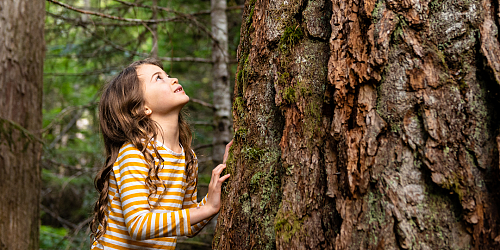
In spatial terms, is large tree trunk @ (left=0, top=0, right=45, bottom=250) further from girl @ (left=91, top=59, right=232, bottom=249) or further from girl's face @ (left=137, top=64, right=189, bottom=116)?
girl's face @ (left=137, top=64, right=189, bottom=116)

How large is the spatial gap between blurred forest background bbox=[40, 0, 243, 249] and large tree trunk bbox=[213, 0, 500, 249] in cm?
272

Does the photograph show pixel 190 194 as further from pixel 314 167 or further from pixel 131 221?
pixel 314 167

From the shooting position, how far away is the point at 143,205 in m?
1.86

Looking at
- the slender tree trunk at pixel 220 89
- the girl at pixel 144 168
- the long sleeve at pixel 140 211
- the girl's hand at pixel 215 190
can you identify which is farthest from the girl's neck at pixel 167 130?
the slender tree trunk at pixel 220 89

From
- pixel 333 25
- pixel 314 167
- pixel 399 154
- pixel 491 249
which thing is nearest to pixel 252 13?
pixel 333 25

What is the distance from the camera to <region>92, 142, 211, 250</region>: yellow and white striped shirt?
70.0 inches

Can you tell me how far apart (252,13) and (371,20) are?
0.64m

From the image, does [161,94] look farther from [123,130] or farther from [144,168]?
[144,168]

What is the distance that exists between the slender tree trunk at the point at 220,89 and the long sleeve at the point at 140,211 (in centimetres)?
328

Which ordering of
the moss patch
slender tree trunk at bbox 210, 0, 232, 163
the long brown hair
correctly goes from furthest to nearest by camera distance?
slender tree trunk at bbox 210, 0, 232, 163, the long brown hair, the moss patch

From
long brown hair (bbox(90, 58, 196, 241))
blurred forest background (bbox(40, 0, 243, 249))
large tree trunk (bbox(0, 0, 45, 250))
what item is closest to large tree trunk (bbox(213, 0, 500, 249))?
long brown hair (bbox(90, 58, 196, 241))

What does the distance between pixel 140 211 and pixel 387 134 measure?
1302 millimetres

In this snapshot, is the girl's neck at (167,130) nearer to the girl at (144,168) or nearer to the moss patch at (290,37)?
the girl at (144,168)

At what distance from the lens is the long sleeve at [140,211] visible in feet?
5.77
